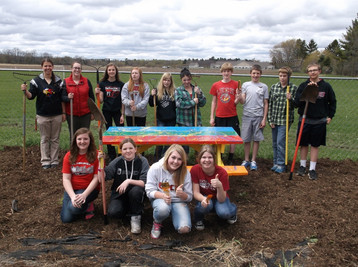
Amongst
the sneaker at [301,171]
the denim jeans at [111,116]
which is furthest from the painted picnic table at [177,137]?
the sneaker at [301,171]

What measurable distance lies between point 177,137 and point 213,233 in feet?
5.41

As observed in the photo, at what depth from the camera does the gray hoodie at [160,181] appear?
4.14 m

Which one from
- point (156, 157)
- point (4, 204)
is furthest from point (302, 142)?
point (4, 204)

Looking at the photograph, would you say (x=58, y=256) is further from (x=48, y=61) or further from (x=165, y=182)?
(x=48, y=61)

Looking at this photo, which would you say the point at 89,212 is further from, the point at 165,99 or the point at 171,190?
the point at 165,99

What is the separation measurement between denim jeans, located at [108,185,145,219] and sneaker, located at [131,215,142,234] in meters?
0.06

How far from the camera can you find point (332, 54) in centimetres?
5975

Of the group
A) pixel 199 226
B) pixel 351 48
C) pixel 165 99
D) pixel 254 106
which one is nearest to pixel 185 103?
pixel 165 99

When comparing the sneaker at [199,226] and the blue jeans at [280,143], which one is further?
the blue jeans at [280,143]

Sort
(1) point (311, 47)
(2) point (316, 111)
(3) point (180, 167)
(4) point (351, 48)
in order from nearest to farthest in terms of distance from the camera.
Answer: (3) point (180, 167) → (2) point (316, 111) → (4) point (351, 48) → (1) point (311, 47)

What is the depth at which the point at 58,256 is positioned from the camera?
348cm

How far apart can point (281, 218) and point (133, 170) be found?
2.00m

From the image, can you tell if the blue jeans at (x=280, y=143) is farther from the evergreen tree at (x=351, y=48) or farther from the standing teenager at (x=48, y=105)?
the evergreen tree at (x=351, y=48)

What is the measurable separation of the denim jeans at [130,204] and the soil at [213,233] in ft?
0.53
